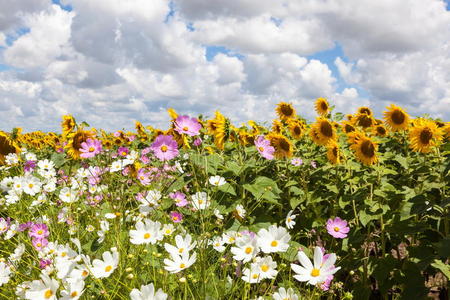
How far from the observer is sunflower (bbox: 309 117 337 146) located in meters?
3.62

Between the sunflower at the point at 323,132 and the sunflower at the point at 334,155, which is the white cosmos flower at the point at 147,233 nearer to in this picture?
the sunflower at the point at 334,155

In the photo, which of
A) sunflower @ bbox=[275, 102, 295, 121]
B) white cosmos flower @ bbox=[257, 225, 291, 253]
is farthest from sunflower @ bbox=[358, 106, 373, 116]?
white cosmos flower @ bbox=[257, 225, 291, 253]

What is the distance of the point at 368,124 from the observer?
4.36 metres

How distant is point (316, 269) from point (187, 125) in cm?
133

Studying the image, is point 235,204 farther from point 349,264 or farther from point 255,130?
point 255,130

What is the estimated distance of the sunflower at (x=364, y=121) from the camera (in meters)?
4.36

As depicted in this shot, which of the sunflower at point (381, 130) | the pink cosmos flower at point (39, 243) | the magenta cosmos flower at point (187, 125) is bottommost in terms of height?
the pink cosmos flower at point (39, 243)

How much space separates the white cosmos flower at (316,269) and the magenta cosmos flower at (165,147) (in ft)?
4.16

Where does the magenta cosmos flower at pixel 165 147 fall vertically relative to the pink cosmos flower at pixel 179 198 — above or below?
above

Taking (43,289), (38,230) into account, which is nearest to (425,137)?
(43,289)

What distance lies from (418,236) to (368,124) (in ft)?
5.26

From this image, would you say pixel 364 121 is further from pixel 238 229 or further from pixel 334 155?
pixel 238 229

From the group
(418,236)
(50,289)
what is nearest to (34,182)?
(50,289)

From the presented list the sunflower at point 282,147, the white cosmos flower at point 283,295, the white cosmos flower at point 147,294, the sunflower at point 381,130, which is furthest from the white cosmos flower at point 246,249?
the sunflower at point 381,130
